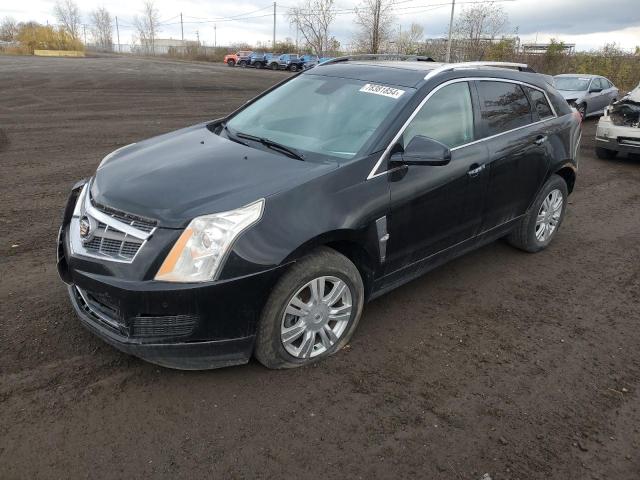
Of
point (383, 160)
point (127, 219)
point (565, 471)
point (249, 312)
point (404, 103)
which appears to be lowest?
point (565, 471)

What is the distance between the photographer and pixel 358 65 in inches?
169

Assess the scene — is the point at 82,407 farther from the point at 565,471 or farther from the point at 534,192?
the point at 534,192

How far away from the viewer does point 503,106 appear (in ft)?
14.3

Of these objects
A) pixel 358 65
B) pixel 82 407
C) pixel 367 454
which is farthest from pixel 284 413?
pixel 358 65

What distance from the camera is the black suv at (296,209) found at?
2699 mm

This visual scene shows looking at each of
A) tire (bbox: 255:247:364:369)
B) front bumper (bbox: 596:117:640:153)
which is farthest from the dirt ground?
front bumper (bbox: 596:117:640:153)

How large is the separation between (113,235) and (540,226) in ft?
13.2

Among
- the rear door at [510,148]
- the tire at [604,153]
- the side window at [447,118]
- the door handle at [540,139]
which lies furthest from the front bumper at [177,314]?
the tire at [604,153]

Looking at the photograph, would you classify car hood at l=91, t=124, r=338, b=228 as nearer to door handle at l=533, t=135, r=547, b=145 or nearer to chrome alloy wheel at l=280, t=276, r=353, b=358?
chrome alloy wheel at l=280, t=276, r=353, b=358

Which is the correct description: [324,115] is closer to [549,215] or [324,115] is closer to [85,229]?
[85,229]

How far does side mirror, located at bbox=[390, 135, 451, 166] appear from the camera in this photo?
3.26 meters

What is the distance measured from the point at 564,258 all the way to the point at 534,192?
84 centimetres

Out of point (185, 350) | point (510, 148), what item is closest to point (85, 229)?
point (185, 350)

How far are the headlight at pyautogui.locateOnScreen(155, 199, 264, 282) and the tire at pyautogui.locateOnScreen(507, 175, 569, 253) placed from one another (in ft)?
10.2
